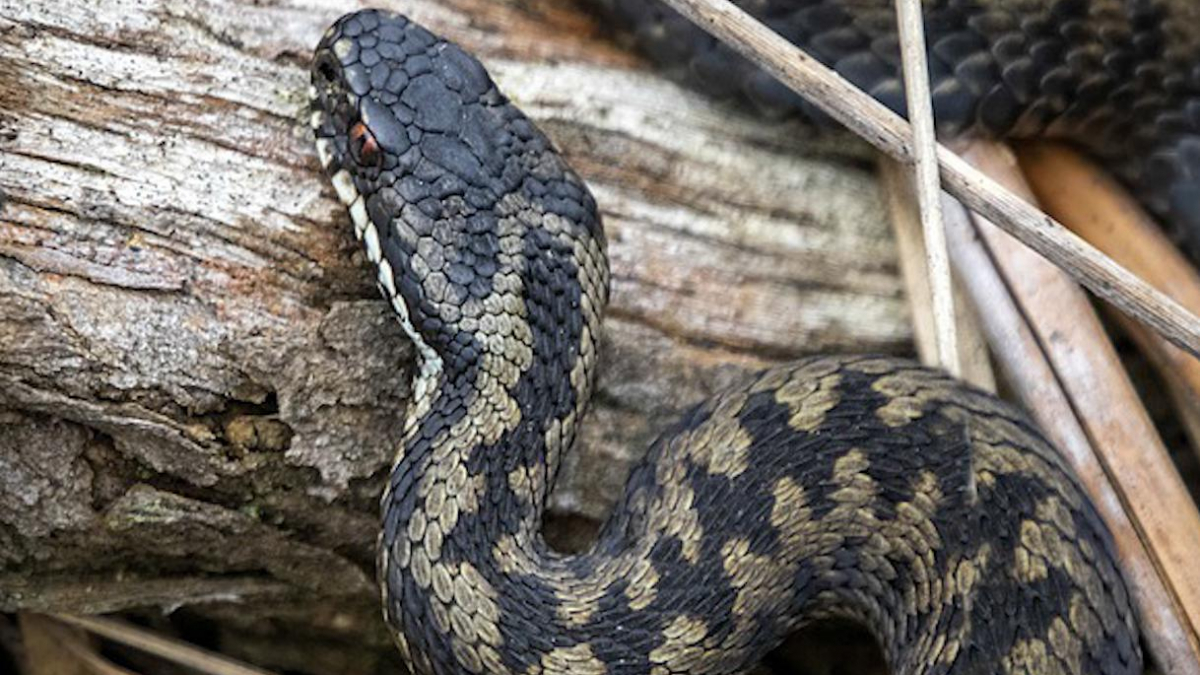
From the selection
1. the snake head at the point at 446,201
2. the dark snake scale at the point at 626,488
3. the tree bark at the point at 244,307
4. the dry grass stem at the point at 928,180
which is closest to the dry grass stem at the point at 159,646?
the tree bark at the point at 244,307

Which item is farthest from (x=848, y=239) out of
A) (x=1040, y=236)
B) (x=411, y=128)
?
(x=411, y=128)

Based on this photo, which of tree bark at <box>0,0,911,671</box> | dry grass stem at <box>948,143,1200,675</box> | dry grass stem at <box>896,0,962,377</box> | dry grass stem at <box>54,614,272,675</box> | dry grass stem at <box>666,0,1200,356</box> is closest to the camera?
dry grass stem at <box>896,0,962,377</box>

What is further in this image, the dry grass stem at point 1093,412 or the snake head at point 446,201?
the dry grass stem at point 1093,412

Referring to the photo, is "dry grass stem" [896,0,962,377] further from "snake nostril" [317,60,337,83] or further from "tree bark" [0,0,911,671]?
"snake nostril" [317,60,337,83]

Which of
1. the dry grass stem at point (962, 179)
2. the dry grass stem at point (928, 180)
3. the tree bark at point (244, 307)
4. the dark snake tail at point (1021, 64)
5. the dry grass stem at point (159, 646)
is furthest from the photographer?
the dark snake tail at point (1021, 64)

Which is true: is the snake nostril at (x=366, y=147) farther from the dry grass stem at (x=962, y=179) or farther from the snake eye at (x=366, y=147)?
A: the dry grass stem at (x=962, y=179)

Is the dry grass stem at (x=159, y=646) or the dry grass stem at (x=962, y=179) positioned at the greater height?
the dry grass stem at (x=962, y=179)

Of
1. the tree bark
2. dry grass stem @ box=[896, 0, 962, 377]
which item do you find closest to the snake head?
the tree bark
